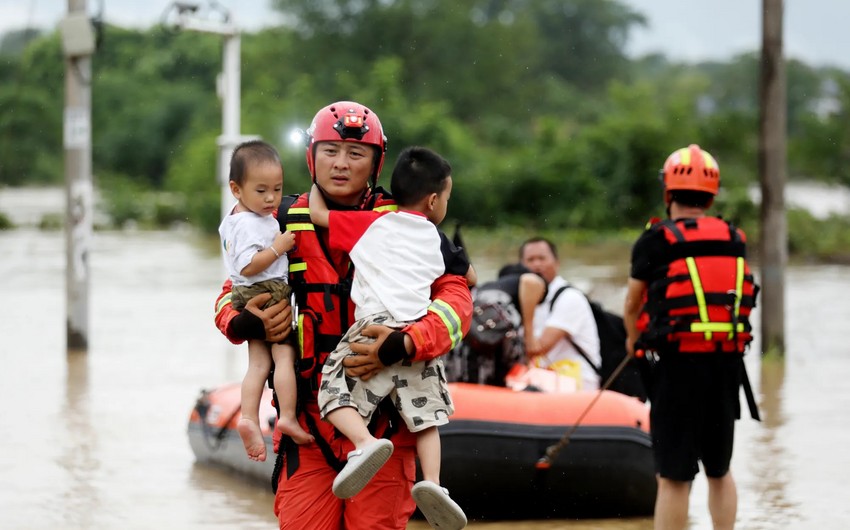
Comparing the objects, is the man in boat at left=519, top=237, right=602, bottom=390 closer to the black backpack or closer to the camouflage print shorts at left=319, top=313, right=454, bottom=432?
the black backpack

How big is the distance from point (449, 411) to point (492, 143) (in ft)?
184

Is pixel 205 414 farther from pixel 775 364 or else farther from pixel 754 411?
pixel 775 364

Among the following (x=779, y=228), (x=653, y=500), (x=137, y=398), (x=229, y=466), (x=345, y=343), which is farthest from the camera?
(x=779, y=228)

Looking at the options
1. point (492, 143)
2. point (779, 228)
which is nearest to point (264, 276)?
point (779, 228)

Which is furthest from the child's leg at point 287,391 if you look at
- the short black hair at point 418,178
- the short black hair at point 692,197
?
the short black hair at point 692,197

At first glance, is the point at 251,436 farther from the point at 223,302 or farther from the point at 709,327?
the point at 709,327

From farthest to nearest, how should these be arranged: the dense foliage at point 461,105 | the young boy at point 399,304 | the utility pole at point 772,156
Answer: the dense foliage at point 461,105 < the utility pole at point 772,156 < the young boy at point 399,304

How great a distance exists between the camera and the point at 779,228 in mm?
14172

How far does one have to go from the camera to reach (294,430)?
14.8ft

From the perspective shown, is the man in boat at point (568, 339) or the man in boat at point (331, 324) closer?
the man in boat at point (331, 324)

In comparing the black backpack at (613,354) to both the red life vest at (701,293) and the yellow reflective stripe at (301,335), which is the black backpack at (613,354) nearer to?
the red life vest at (701,293)

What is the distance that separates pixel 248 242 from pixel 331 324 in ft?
1.29

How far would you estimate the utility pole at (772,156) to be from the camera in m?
14.0

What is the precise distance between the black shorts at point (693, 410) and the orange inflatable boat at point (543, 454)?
1.53 meters
